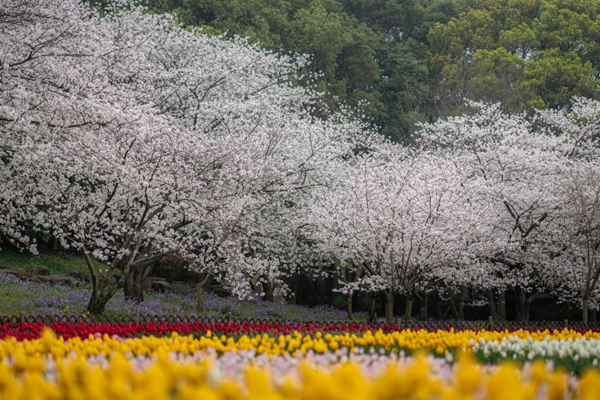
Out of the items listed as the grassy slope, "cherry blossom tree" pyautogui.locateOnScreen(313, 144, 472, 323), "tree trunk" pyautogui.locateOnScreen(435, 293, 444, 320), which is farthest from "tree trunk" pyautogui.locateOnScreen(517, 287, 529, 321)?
the grassy slope

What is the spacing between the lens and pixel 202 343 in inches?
227

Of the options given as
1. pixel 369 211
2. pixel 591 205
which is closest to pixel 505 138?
pixel 591 205

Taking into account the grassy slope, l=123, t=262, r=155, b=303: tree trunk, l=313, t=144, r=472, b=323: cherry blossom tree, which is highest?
l=313, t=144, r=472, b=323: cherry blossom tree

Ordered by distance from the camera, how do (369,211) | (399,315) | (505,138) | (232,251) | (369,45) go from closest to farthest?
(232,251), (369,211), (505,138), (399,315), (369,45)

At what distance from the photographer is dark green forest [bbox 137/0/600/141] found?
109ft

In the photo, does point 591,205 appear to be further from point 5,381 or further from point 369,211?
point 5,381

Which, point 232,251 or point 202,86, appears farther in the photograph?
point 202,86

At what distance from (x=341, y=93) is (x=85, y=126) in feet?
86.4

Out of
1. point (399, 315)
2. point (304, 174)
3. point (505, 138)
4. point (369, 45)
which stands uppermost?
point (369, 45)

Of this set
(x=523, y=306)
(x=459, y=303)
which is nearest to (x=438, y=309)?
(x=459, y=303)

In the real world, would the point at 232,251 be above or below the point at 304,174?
below

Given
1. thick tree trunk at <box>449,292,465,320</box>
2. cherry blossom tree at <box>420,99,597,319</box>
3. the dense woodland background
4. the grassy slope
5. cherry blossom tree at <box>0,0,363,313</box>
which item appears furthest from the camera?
the dense woodland background

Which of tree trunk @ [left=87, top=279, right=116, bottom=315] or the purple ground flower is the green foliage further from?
tree trunk @ [left=87, top=279, right=116, bottom=315]

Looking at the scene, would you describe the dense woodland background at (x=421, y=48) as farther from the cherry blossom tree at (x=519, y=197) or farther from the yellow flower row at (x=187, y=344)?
the yellow flower row at (x=187, y=344)
